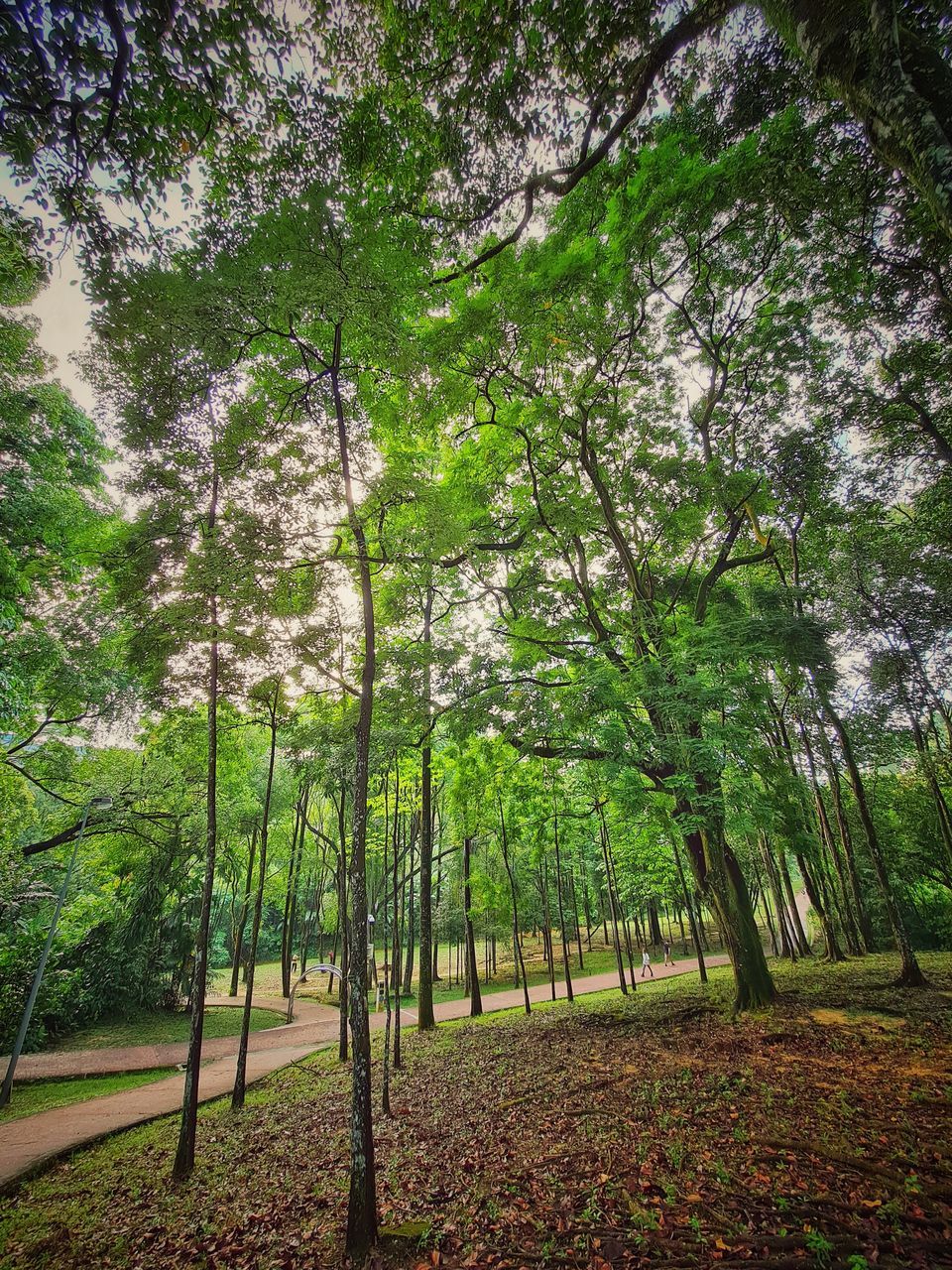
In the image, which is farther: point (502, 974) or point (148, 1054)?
point (502, 974)

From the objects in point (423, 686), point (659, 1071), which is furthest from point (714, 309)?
point (659, 1071)

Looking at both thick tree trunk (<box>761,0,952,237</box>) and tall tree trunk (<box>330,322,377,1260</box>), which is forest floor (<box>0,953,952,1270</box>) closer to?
tall tree trunk (<box>330,322,377,1260</box>)

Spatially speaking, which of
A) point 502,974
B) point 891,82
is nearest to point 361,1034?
point 891,82

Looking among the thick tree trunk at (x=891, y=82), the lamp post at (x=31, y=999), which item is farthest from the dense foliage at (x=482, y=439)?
the lamp post at (x=31, y=999)

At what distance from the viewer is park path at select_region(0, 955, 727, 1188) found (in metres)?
8.04

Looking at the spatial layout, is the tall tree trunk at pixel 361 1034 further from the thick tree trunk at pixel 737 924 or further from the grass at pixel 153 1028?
the grass at pixel 153 1028

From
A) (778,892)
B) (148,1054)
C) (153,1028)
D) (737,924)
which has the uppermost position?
(737,924)

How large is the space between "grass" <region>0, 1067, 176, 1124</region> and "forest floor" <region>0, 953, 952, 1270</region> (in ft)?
13.1

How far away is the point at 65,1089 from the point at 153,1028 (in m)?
8.02

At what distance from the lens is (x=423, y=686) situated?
33.0ft

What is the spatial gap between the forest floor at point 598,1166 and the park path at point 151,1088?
62cm

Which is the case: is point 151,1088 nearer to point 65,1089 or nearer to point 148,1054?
point 65,1089

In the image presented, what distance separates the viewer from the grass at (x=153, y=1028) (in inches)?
658

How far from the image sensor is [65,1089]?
12.0m
